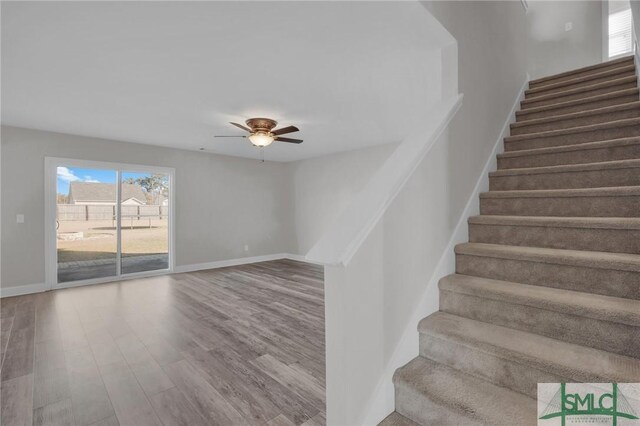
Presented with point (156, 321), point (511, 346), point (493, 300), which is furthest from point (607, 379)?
point (156, 321)

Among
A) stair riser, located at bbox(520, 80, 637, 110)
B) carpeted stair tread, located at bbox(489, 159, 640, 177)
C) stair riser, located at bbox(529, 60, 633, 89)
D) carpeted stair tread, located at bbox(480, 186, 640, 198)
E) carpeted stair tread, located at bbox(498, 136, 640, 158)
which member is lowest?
carpeted stair tread, located at bbox(480, 186, 640, 198)

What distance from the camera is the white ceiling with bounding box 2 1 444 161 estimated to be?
74.4 inches

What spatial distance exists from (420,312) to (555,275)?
732 millimetres

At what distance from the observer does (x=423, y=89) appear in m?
3.02

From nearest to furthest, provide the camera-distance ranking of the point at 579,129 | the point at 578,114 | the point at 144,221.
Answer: the point at 579,129 → the point at 578,114 → the point at 144,221

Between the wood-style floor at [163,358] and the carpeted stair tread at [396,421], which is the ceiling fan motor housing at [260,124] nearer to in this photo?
the wood-style floor at [163,358]

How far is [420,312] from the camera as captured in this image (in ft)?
5.19

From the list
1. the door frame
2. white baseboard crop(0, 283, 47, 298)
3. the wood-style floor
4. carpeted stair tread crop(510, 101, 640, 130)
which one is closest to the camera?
the wood-style floor

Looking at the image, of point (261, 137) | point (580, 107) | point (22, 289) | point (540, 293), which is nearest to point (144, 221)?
point (22, 289)

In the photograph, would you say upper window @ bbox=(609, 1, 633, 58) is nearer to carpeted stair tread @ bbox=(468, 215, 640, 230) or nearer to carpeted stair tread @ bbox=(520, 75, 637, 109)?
carpeted stair tread @ bbox=(520, 75, 637, 109)

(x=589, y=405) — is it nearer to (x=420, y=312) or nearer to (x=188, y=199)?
(x=420, y=312)

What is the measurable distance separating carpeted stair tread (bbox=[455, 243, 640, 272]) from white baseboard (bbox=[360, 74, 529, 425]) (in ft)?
0.41

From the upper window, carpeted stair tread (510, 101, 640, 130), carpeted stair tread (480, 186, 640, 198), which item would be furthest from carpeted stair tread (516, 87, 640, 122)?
the upper window

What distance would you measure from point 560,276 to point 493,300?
14.8 inches
